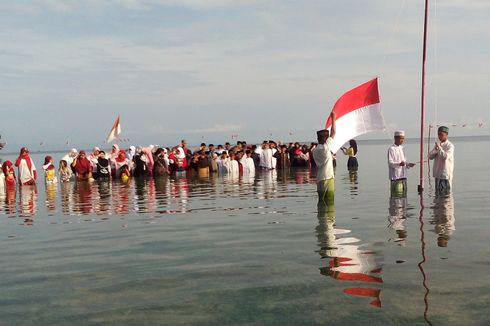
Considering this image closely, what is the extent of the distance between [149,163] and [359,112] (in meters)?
17.6

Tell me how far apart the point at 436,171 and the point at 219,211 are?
5433 millimetres

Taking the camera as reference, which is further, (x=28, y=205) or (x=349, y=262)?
(x=28, y=205)

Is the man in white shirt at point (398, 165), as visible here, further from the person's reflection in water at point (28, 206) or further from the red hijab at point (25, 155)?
the red hijab at point (25, 155)

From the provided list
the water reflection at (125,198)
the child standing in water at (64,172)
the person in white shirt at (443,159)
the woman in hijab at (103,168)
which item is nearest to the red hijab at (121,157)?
the woman in hijab at (103,168)

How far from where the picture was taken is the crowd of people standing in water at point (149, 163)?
24672 mm

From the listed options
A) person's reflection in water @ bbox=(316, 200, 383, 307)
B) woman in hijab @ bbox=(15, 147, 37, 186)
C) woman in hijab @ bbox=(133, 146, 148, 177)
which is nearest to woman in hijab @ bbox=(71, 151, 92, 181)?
woman in hijab @ bbox=(15, 147, 37, 186)

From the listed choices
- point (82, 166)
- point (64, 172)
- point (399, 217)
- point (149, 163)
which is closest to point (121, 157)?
point (149, 163)

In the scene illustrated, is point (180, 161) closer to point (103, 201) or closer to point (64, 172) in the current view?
point (64, 172)

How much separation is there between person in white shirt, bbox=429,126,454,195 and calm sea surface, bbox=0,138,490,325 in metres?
0.52

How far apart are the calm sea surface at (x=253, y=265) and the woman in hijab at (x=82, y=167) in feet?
41.4

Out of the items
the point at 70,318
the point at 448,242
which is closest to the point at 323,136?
the point at 448,242

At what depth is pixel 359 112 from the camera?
1256 cm

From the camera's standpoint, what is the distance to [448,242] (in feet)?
26.2

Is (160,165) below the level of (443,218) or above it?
above
